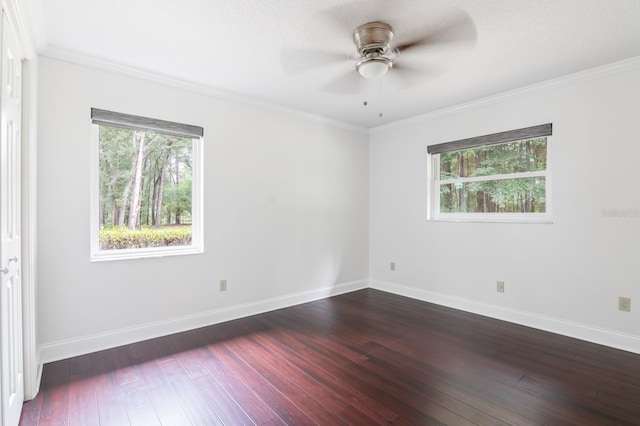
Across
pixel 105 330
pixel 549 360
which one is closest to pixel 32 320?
pixel 105 330

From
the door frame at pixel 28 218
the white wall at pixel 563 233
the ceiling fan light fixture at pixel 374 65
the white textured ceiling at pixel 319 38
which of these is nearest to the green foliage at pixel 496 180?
the white wall at pixel 563 233

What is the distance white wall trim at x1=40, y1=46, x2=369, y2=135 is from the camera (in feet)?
8.32

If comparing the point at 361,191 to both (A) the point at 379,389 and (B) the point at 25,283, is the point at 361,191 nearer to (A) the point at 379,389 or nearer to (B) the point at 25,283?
(A) the point at 379,389

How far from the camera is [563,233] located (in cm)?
308

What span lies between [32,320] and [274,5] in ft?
8.32

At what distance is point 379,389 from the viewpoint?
7.03 ft

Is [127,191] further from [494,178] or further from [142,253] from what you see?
[494,178]

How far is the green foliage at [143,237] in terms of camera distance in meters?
2.86

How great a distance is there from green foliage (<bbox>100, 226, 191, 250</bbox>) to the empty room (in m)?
0.02

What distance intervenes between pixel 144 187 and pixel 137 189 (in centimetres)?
6

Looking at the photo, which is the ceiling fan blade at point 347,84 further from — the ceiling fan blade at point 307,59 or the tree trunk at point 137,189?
the tree trunk at point 137,189

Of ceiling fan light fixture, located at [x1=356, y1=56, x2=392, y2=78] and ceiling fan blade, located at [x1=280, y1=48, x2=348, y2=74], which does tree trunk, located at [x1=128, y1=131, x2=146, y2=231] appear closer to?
ceiling fan blade, located at [x1=280, y1=48, x2=348, y2=74]

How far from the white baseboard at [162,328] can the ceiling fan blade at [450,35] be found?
2955mm

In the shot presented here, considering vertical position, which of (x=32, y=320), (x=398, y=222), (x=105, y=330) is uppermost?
(x=398, y=222)
